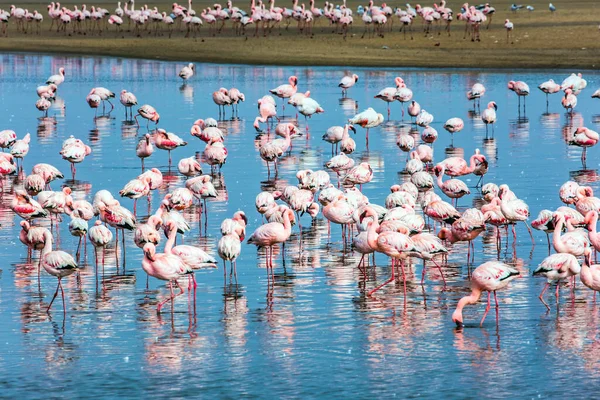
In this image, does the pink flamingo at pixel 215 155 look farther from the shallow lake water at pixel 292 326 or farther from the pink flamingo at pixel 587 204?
the pink flamingo at pixel 587 204

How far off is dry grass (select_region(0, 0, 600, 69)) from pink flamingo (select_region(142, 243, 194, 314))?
1208 inches

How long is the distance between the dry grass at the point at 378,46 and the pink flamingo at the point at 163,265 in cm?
3068

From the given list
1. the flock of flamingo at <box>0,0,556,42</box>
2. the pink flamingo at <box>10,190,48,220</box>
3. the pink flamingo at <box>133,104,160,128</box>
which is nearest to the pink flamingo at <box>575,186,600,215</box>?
the pink flamingo at <box>10,190,48,220</box>

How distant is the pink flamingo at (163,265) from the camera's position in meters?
13.8

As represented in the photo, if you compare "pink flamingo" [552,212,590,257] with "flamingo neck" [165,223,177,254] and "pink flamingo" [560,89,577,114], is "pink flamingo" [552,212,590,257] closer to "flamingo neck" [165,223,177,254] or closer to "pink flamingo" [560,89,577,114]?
"flamingo neck" [165,223,177,254]

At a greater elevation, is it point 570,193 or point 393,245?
point 570,193

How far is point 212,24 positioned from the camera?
63.6m

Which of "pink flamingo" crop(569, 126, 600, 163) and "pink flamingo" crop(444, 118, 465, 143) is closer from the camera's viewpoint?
"pink flamingo" crop(569, 126, 600, 163)

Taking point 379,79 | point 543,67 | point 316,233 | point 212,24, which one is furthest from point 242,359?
point 212,24

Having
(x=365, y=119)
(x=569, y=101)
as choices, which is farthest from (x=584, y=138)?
(x=569, y=101)

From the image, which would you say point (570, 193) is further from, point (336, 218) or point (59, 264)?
point (59, 264)

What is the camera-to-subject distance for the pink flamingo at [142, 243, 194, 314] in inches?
543

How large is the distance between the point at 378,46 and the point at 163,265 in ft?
125

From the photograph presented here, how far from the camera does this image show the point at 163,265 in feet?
45.4
